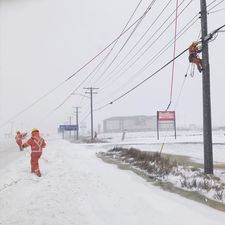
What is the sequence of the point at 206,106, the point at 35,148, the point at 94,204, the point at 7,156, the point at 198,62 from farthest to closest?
the point at 7,156, the point at 35,148, the point at 198,62, the point at 206,106, the point at 94,204

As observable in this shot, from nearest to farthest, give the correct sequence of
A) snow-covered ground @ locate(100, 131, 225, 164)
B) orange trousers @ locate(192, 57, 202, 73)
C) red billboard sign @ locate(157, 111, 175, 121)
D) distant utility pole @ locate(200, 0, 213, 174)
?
distant utility pole @ locate(200, 0, 213, 174) < orange trousers @ locate(192, 57, 202, 73) < snow-covered ground @ locate(100, 131, 225, 164) < red billboard sign @ locate(157, 111, 175, 121)

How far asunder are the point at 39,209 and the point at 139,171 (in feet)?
28.3

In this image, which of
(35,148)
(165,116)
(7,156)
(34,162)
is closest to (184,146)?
(7,156)

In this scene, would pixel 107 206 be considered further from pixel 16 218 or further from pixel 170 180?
pixel 170 180

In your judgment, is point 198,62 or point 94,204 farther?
point 198,62

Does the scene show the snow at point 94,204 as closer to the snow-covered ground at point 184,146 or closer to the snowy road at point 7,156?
Result: the snow-covered ground at point 184,146

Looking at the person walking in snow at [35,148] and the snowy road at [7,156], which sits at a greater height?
the person walking in snow at [35,148]

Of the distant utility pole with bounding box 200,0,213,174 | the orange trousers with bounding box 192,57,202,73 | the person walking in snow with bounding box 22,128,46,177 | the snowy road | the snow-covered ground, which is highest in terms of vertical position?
the orange trousers with bounding box 192,57,202,73

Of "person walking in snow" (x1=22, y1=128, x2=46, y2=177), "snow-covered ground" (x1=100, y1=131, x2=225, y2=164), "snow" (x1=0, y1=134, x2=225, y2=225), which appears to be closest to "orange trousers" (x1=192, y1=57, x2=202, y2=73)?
"snow" (x1=0, y1=134, x2=225, y2=225)

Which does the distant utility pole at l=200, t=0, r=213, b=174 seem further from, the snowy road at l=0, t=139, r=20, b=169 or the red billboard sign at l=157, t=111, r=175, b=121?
the red billboard sign at l=157, t=111, r=175, b=121

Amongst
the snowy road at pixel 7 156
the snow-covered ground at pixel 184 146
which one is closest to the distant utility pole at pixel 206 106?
the snow-covered ground at pixel 184 146

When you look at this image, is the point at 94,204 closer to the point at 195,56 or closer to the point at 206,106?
the point at 206,106

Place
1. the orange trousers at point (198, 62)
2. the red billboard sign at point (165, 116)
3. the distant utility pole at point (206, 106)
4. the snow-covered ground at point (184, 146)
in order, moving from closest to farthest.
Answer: the distant utility pole at point (206, 106), the orange trousers at point (198, 62), the snow-covered ground at point (184, 146), the red billboard sign at point (165, 116)

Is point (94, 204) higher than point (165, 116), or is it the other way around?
point (165, 116)
